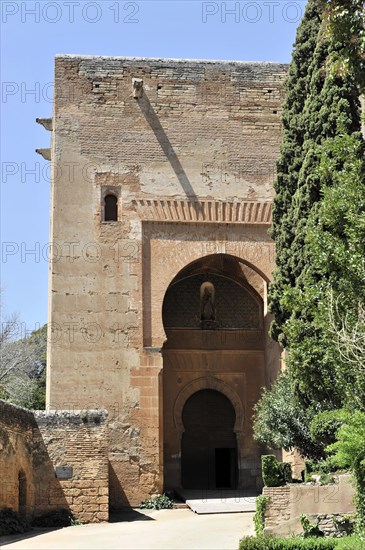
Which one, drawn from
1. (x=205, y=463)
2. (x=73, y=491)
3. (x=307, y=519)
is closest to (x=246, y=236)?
(x=205, y=463)

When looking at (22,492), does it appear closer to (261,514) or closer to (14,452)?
(14,452)

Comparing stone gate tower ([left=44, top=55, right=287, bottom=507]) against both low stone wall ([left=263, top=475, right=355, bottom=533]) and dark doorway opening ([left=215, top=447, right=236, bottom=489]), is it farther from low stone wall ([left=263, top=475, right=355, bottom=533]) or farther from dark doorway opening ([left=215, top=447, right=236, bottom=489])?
low stone wall ([left=263, top=475, right=355, bottom=533])

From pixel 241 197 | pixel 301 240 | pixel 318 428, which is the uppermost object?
pixel 241 197

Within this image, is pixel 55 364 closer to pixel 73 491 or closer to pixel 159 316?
pixel 159 316

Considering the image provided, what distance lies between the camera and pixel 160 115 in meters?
20.0

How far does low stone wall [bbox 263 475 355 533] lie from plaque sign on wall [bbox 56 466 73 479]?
156 inches

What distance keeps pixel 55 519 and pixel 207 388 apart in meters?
6.74

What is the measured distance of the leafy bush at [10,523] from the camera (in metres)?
13.5

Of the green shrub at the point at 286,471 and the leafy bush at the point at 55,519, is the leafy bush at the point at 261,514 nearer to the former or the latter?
the green shrub at the point at 286,471

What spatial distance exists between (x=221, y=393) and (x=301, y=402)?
6.86m

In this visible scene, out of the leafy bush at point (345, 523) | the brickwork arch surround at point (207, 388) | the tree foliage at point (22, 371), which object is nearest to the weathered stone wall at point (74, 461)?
the leafy bush at point (345, 523)

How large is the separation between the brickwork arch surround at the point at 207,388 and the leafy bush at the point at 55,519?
5.57 metres

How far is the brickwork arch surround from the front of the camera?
68.0 feet

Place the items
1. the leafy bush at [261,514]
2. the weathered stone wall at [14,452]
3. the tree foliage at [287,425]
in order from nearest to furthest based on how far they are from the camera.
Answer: the leafy bush at [261,514]
the weathered stone wall at [14,452]
the tree foliage at [287,425]
